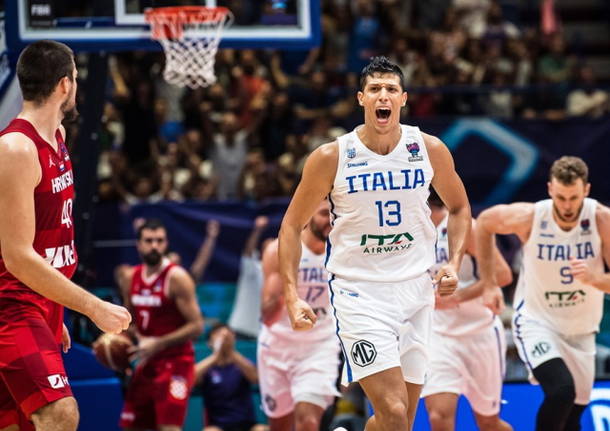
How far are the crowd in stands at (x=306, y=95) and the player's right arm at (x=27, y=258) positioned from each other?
7792 millimetres

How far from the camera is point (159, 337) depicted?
9516 mm

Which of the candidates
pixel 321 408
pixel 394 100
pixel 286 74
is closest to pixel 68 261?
pixel 394 100

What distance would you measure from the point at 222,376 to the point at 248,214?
8.92ft

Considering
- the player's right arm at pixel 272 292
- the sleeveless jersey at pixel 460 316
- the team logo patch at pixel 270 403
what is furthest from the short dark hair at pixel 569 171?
the team logo patch at pixel 270 403

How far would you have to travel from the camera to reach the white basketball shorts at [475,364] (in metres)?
8.28

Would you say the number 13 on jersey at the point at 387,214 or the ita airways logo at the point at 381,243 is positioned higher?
the number 13 on jersey at the point at 387,214

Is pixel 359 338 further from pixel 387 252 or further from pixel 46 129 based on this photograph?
pixel 46 129

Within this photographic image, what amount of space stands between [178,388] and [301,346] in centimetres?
130

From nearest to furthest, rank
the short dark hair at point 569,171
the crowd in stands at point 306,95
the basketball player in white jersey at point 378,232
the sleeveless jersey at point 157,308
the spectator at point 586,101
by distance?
the basketball player in white jersey at point 378,232 < the short dark hair at point 569,171 < the sleeveless jersey at point 157,308 < the crowd in stands at point 306,95 < the spectator at point 586,101

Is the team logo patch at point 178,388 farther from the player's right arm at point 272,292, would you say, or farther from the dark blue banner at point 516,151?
the dark blue banner at point 516,151

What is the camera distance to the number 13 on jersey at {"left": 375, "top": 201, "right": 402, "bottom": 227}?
626 centimetres

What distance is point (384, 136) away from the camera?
21.0ft

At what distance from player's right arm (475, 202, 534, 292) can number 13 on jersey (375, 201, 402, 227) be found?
1.89 metres

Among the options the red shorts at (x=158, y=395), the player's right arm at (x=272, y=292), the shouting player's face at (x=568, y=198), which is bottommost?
the red shorts at (x=158, y=395)
